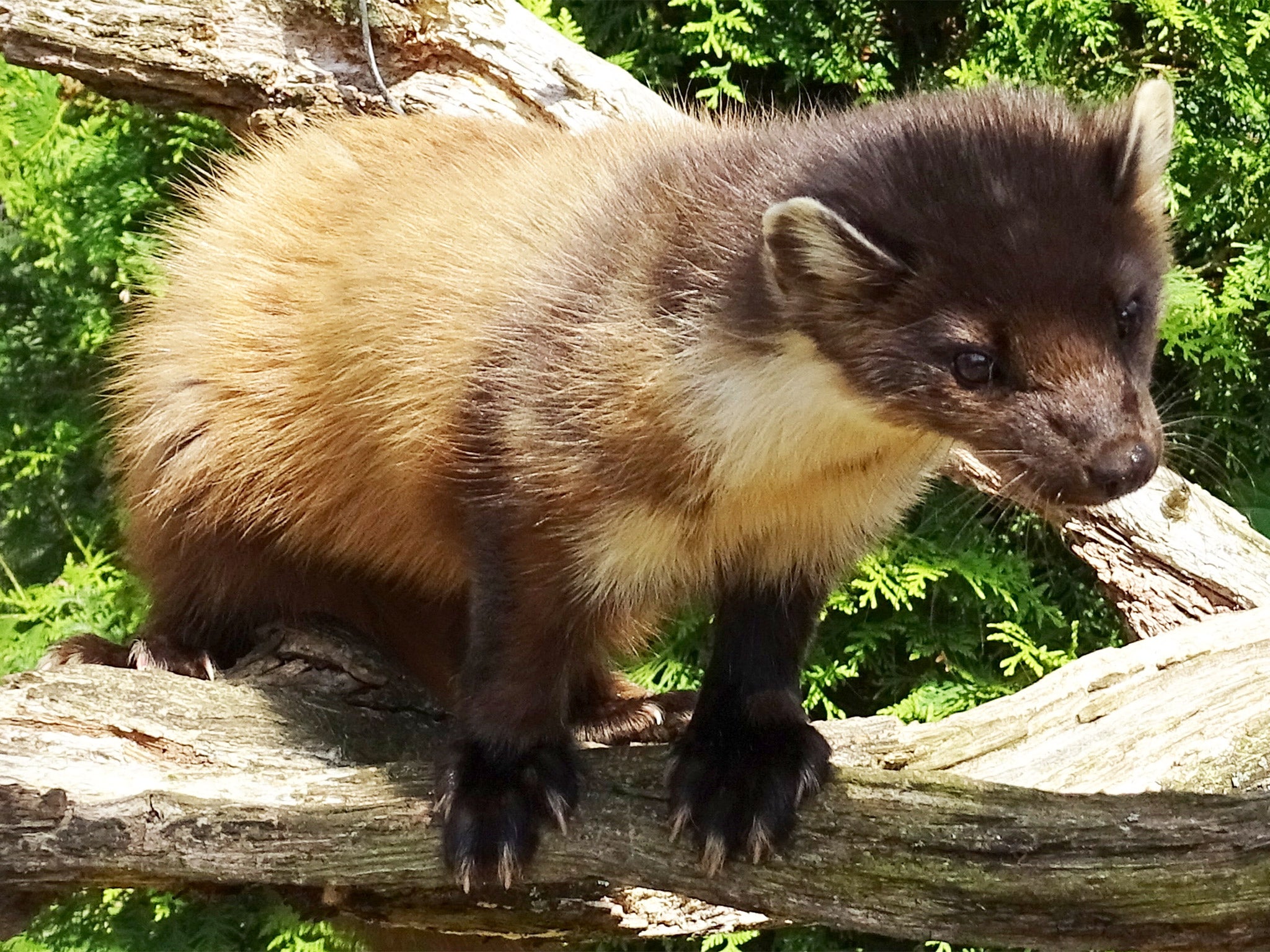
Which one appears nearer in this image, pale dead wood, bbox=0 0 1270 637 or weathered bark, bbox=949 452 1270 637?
weathered bark, bbox=949 452 1270 637

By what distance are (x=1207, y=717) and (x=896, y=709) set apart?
118 centimetres

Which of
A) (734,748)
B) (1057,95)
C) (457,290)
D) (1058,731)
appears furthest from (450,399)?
(1058,731)

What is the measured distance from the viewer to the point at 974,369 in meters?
Answer: 2.01

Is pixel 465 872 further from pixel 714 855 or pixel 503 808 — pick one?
pixel 714 855

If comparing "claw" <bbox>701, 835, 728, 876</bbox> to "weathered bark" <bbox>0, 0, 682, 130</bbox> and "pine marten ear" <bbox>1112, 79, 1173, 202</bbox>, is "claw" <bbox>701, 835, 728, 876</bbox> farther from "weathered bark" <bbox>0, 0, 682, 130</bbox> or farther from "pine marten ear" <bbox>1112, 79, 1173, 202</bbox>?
"weathered bark" <bbox>0, 0, 682, 130</bbox>

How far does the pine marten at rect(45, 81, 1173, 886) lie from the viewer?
203cm

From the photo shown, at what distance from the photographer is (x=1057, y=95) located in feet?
7.92

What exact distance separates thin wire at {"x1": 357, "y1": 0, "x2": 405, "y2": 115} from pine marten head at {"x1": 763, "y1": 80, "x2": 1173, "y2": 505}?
1994 mm

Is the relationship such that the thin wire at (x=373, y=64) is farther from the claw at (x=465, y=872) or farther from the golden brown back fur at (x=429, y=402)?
the claw at (x=465, y=872)

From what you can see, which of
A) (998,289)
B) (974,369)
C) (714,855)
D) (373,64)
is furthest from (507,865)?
(373,64)

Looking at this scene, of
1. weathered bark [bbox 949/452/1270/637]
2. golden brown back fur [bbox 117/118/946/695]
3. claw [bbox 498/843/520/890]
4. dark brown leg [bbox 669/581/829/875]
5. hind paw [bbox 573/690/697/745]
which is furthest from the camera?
weathered bark [bbox 949/452/1270/637]

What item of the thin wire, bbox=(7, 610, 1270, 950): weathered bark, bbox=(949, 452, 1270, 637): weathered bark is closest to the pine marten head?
bbox=(7, 610, 1270, 950): weathered bark

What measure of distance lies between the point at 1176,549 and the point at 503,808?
1918mm

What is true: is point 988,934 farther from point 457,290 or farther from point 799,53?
point 799,53
